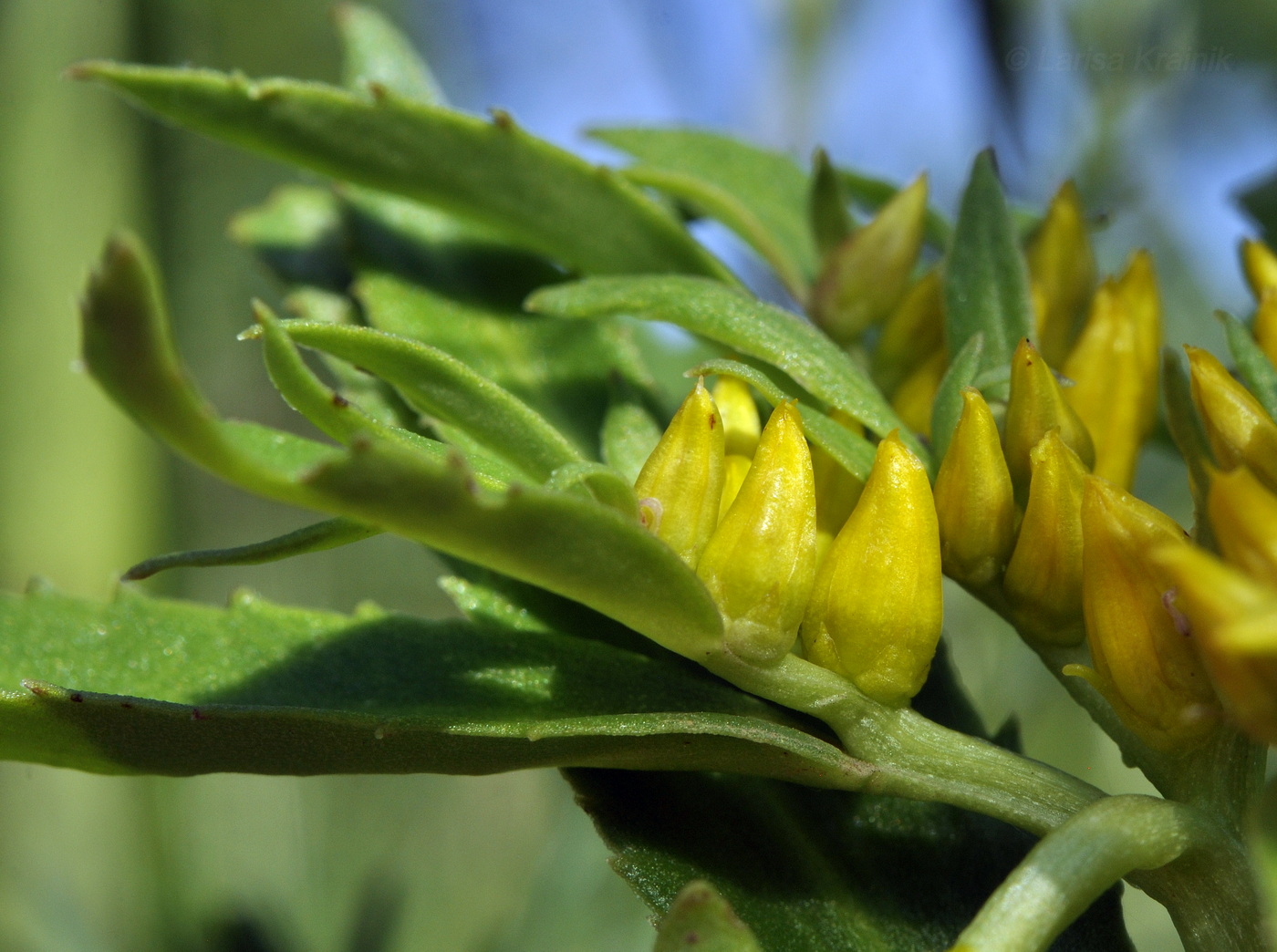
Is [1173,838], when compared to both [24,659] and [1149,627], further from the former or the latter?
[24,659]

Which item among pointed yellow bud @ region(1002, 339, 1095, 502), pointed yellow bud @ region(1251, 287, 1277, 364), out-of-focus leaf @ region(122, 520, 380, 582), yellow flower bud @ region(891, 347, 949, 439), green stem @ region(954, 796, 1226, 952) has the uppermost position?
pointed yellow bud @ region(1251, 287, 1277, 364)

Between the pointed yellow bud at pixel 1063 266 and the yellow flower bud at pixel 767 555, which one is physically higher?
the pointed yellow bud at pixel 1063 266

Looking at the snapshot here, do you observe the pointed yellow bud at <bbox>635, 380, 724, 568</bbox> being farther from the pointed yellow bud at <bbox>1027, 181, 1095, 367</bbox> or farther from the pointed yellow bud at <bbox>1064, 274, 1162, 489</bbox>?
the pointed yellow bud at <bbox>1027, 181, 1095, 367</bbox>

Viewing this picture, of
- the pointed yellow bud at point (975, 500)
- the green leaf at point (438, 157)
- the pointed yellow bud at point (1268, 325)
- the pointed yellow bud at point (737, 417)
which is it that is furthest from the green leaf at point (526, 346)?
the pointed yellow bud at point (1268, 325)

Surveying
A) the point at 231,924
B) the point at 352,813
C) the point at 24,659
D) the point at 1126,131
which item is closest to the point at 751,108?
the point at 1126,131

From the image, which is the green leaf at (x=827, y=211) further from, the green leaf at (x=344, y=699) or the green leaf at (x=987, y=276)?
→ the green leaf at (x=344, y=699)

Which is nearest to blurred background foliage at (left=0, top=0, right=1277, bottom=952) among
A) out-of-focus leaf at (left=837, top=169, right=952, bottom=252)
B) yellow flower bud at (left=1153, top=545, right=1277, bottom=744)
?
out-of-focus leaf at (left=837, top=169, right=952, bottom=252)
